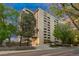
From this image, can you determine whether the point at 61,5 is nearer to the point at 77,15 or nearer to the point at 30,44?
the point at 77,15

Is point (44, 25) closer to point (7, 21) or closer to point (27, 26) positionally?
point (27, 26)

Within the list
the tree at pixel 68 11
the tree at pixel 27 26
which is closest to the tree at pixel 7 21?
the tree at pixel 27 26

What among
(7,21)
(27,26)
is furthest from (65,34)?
(7,21)

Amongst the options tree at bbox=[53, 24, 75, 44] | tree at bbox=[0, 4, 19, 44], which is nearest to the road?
tree at bbox=[53, 24, 75, 44]

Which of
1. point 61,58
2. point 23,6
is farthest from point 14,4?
point 61,58

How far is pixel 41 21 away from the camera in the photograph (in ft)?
21.9

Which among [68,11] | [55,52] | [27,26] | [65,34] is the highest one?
[68,11]

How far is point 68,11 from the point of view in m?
6.67

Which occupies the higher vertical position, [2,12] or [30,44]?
[2,12]

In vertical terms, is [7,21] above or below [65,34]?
above

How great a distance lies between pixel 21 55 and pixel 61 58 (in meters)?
0.55

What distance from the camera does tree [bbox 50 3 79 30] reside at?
21.7 feet

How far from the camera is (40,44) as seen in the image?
21.8 ft

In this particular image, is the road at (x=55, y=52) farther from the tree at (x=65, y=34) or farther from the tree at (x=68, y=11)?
the tree at (x=68, y=11)
